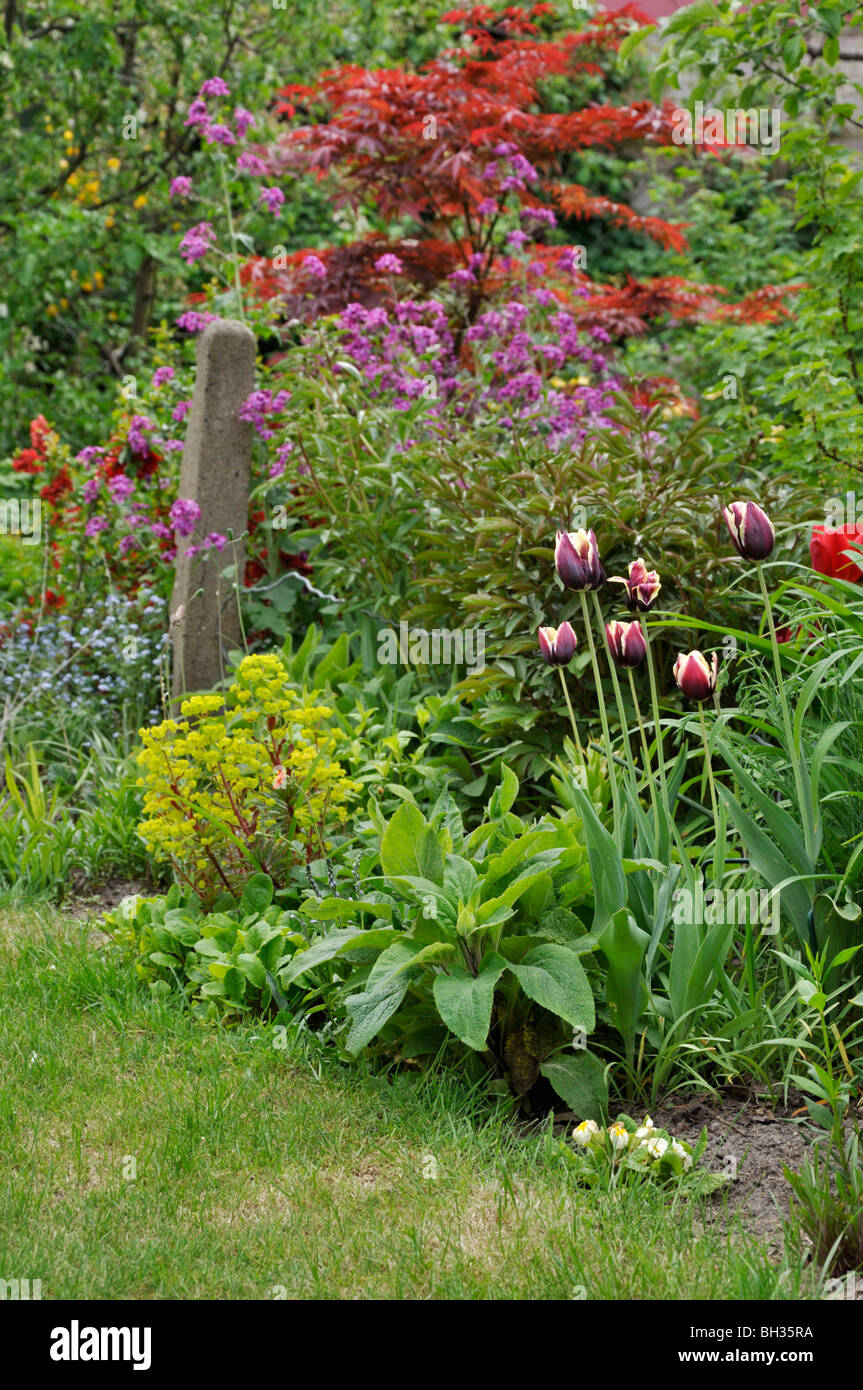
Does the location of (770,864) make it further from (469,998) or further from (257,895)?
(257,895)

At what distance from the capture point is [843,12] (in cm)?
381

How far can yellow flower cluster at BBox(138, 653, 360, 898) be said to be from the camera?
3.29 m

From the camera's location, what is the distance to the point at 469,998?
2.38m

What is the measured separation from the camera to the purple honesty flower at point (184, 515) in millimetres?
4609

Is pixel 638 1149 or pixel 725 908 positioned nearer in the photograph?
pixel 638 1149

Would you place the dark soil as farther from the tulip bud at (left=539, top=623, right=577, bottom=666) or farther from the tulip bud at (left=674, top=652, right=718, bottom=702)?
the tulip bud at (left=539, top=623, right=577, bottom=666)

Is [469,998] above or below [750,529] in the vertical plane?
below

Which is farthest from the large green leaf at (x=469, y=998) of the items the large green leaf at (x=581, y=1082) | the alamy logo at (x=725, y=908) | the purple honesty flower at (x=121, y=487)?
the purple honesty flower at (x=121, y=487)

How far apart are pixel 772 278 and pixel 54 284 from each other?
4811mm

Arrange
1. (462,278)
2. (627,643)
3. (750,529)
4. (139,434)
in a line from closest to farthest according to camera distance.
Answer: (750,529) → (627,643) → (139,434) → (462,278)

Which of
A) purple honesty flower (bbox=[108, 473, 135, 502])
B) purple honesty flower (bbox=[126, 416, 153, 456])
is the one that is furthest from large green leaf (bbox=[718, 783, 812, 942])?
purple honesty flower (bbox=[126, 416, 153, 456])

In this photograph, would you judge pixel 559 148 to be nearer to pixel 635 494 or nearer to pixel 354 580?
pixel 354 580
